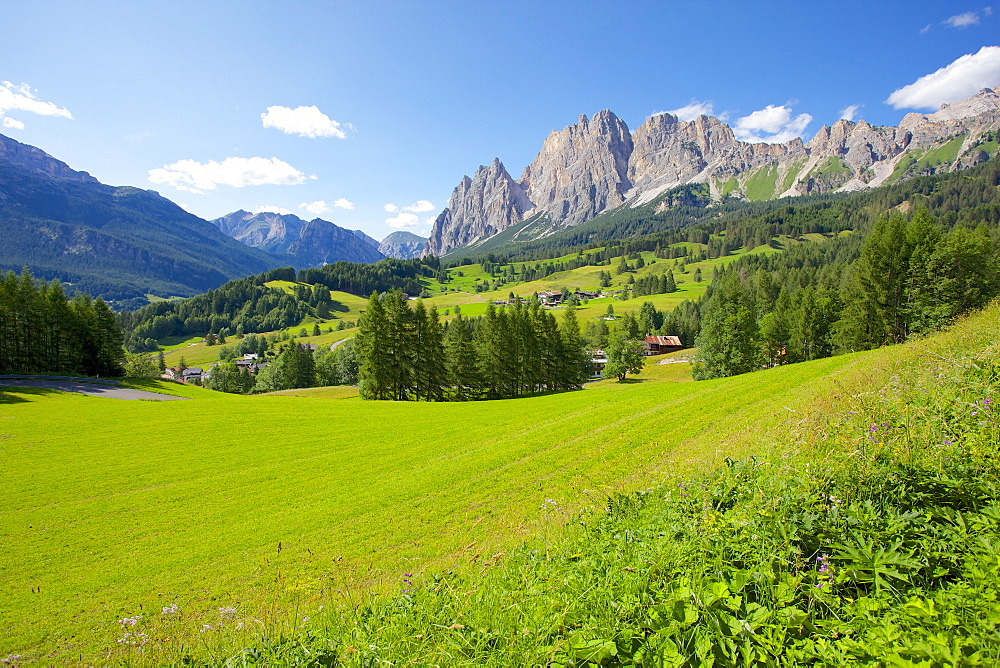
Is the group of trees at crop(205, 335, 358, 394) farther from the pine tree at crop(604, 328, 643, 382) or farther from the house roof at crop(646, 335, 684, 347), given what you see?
the house roof at crop(646, 335, 684, 347)

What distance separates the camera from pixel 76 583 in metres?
10.7

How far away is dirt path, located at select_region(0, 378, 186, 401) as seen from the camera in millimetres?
44812

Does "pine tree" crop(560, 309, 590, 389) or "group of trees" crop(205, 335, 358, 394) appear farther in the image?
"group of trees" crop(205, 335, 358, 394)

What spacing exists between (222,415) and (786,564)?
41.0m

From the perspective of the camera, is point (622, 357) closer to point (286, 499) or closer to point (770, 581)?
point (286, 499)

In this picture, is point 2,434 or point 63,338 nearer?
point 2,434

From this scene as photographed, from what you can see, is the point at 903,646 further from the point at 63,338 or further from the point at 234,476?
the point at 63,338

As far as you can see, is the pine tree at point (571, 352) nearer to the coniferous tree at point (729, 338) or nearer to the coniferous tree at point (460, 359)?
the coniferous tree at point (460, 359)

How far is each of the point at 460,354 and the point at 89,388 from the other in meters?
42.6

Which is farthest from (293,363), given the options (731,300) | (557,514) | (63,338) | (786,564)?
(786,564)

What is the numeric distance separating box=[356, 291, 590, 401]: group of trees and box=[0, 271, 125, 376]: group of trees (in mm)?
37969

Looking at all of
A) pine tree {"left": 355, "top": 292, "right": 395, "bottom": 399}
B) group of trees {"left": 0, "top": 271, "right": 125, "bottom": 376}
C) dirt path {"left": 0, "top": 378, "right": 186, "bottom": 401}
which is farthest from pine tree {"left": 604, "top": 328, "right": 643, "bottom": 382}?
group of trees {"left": 0, "top": 271, "right": 125, "bottom": 376}

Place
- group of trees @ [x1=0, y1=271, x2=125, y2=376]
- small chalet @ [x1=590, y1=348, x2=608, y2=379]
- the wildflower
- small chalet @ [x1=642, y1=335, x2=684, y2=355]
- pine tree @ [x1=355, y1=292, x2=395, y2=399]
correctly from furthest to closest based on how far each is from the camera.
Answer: small chalet @ [x1=642, y1=335, x2=684, y2=355] → small chalet @ [x1=590, y1=348, x2=608, y2=379] → group of trees @ [x1=0, y1=271, x2=125, y2=376] → pine tree @ [x1=355, y1=292, x2=395, y2=399] → the wildflower

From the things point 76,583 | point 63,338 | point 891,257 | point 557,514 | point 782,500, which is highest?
point 891,257
